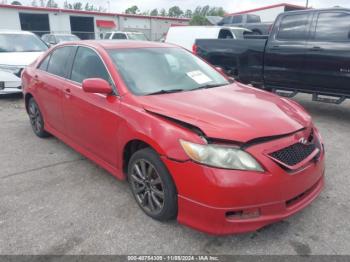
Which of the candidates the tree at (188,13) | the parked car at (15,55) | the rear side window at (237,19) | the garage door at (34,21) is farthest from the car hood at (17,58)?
the tree at (188,13)

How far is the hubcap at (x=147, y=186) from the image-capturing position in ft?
9.46

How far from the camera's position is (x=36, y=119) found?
208 inches

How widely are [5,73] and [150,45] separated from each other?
5.29 m

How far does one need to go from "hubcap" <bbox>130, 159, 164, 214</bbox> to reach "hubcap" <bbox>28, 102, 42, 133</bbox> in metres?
2.71

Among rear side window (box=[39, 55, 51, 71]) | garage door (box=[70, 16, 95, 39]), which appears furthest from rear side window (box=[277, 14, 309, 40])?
garage door (box=[70, 16, 95, 39])

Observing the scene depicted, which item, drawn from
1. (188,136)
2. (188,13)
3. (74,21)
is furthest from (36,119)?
(188,13)

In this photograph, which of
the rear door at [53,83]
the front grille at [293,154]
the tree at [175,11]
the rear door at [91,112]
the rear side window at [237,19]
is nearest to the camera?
the front grille at [293,154]

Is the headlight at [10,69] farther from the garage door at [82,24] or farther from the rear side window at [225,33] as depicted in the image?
the garage door at [82,24]

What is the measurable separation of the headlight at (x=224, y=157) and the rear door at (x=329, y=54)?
412 centimetres

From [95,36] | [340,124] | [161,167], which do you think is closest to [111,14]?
[95,36]

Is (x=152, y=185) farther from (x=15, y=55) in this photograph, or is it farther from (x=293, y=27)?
(x=15, y=55)

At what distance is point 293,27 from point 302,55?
2.24 feet

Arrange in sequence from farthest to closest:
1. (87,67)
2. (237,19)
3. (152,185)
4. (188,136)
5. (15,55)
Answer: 1. (237,19)
2. (15,55)
3. (87,67)
4. (152,185)
5. (188,136)

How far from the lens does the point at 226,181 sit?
2373 mm
